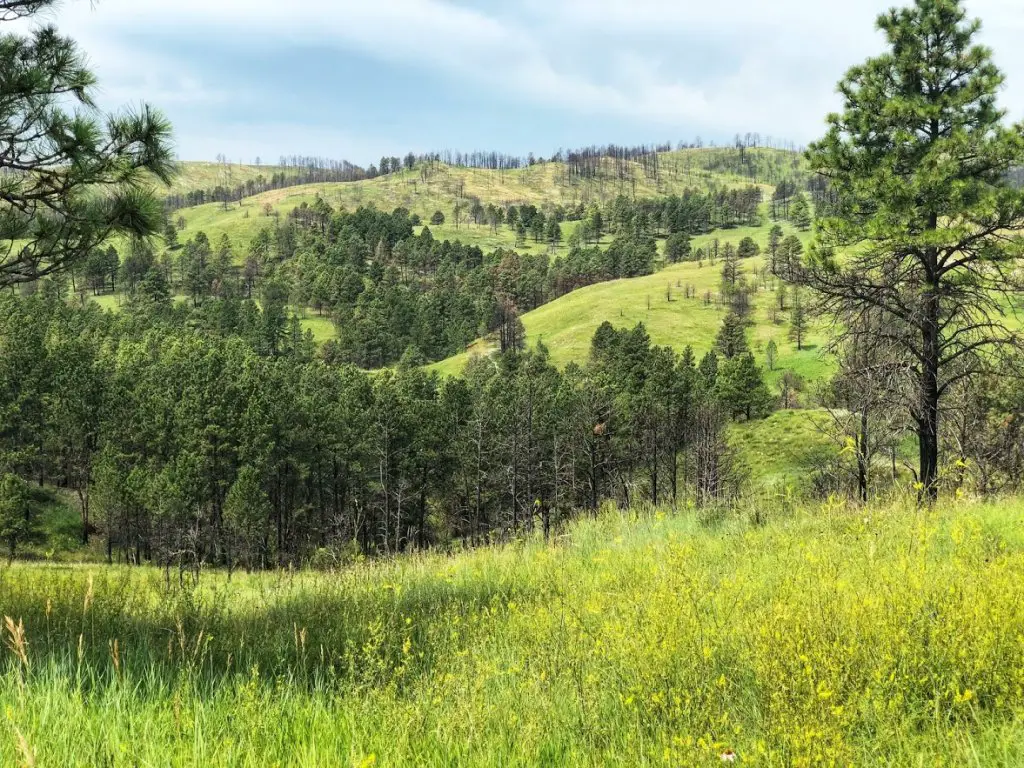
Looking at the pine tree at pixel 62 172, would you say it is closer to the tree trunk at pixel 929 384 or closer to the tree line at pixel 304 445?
the tree trunk at pixel 929 384

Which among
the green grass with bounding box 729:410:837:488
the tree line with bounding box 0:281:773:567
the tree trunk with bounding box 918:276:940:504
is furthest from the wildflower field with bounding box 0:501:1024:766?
the green grass with bounding box 729:410:837:488

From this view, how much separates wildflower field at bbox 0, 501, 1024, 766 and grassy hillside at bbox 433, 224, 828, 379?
90726 millimetres

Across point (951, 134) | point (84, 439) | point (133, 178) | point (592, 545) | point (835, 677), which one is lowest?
point (84, 439)

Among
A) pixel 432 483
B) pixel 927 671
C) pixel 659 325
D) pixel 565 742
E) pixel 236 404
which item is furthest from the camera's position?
pixel 659 325

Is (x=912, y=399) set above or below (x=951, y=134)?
below

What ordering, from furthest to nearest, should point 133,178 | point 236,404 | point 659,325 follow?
point 659,325 < point 236,404 < point 133,178

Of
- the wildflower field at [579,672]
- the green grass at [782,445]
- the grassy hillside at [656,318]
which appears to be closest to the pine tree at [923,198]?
the wildflower field at [579,672]

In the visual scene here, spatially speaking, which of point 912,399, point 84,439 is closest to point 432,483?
point 84,439

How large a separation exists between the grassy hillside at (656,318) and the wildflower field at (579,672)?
9073 cm

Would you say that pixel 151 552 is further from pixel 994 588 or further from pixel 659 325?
pixel 659 325

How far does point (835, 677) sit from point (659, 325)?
110 meters

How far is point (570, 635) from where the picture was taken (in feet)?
13.4

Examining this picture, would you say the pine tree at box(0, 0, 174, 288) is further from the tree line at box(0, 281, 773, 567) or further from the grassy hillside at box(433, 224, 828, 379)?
the grassy hillside at box(433, 224, 828, 379)

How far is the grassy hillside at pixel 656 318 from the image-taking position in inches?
3944
